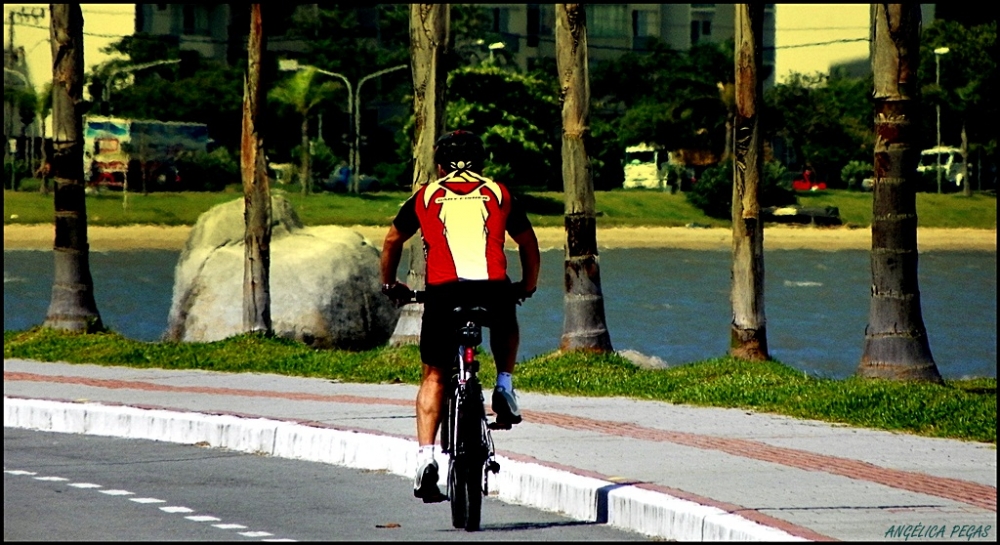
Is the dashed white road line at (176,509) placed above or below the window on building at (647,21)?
below

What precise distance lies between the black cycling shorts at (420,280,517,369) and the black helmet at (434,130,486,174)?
610 mm

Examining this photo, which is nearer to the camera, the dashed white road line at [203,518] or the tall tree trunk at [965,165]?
the dashed white road line at [203,518]

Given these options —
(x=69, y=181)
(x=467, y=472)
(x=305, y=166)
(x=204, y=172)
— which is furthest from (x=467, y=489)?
(x=204, y=172)

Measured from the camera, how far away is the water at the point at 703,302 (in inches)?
1337

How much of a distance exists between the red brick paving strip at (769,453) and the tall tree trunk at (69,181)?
6.21m

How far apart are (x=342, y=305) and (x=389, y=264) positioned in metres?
14.5

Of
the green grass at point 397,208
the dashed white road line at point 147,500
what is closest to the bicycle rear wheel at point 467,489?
the dashed white road line at point 147,500

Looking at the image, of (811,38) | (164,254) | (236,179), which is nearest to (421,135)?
(164,254)

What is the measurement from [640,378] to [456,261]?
749 cm

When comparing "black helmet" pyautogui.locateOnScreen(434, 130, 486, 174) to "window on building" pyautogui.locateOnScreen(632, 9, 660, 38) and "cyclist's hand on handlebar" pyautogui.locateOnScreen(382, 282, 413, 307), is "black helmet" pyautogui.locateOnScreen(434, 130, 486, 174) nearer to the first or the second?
"cyclist's hand on handlebar" pyautogui.locateOnScreen(382, 282, 413, 307)

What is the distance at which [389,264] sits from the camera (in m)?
9.77

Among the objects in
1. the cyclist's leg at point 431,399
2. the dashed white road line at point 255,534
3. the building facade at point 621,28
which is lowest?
the dashed white road line at point 255,534

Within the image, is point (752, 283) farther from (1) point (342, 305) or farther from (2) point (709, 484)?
(2) point (709, 484)

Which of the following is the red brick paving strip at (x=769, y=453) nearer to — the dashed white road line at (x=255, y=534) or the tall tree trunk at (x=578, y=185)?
the dashed white road line at (x=255, y=534)
